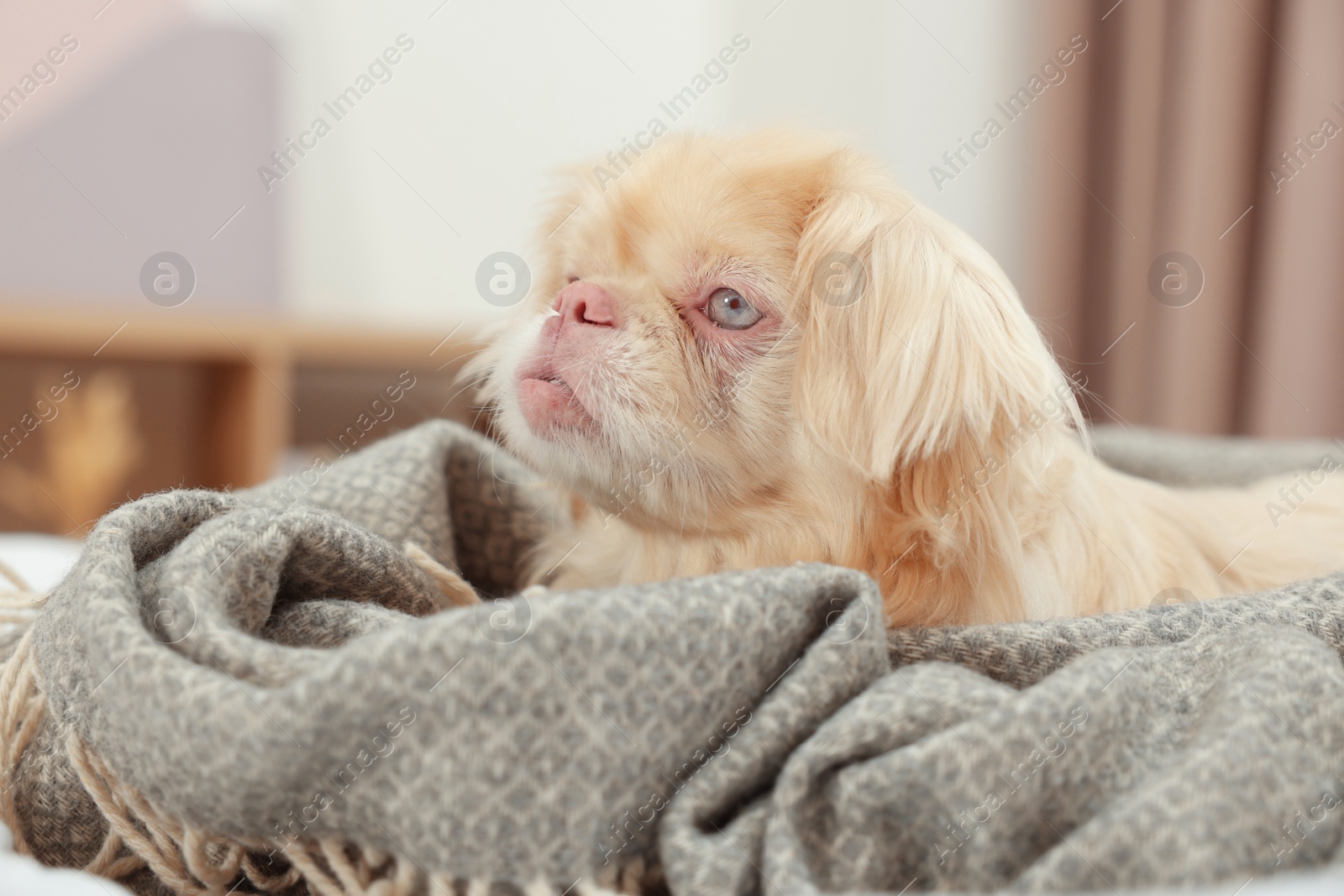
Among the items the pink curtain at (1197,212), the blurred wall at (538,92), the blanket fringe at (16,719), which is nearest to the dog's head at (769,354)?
the blanket fringe at (16,719)

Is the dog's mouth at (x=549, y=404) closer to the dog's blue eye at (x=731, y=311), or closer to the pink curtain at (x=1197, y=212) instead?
the dog's blue eye at (x=731, y=311)

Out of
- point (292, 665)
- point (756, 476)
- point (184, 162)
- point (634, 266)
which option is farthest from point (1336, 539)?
point (184, 162)

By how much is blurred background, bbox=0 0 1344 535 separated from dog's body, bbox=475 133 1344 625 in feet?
5.20

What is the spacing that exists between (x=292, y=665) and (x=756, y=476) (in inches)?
17.2

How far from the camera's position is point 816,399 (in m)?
0.83

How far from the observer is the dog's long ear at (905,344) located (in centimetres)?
79

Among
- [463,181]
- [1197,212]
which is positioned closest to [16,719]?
[463,181]

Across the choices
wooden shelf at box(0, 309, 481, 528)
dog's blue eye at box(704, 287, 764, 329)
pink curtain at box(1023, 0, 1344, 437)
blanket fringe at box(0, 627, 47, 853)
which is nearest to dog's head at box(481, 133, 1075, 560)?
dog's blue eye at box(704, 287, 764, 329)

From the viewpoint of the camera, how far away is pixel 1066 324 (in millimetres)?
2701

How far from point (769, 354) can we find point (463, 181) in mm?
2167

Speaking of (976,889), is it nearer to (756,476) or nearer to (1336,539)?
(756,476)

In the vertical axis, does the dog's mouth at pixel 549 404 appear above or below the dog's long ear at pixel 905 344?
below

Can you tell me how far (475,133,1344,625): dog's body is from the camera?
0.81 meters

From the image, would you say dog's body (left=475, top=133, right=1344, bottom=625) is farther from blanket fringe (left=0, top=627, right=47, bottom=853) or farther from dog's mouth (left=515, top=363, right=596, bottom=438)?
blanket fringe (left=0, top=627, right=47, bottom=853)
